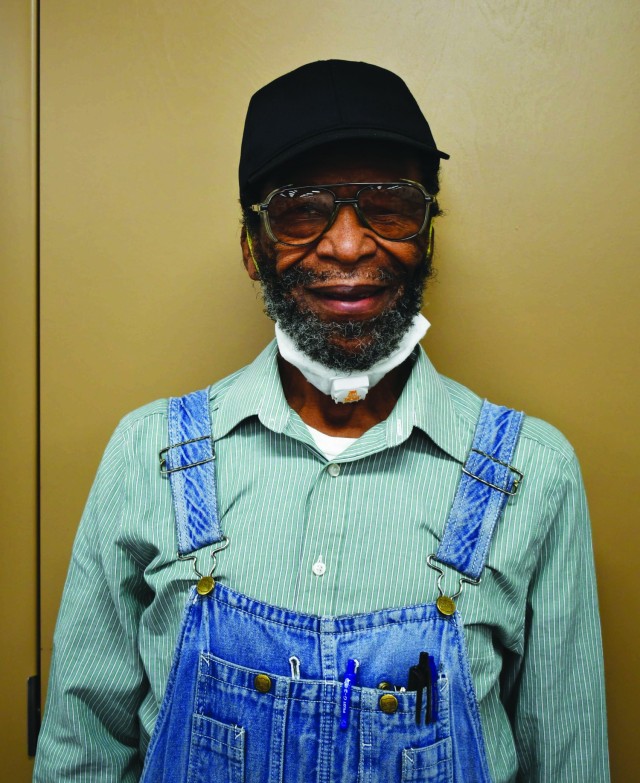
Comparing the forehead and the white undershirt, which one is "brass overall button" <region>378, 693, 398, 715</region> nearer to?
the white undershirt

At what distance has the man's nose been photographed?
3.36ft

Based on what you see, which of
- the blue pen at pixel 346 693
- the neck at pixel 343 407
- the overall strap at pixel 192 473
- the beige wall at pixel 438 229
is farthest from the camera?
the beige wall at pixel 438 229

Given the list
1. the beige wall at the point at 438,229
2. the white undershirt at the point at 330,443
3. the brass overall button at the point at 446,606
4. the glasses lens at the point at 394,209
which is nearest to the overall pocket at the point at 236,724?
the brass overall button at the point at 446,606

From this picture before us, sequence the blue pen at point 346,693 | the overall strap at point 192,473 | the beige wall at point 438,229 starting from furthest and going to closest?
the beige wall at point 438,229
the overall strap at point 192,473
the blue pen at point 346,693

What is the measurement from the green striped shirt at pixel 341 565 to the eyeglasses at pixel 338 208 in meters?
0.22

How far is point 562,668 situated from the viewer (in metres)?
1.03

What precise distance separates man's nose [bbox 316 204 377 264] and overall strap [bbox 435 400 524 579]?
1.07ft

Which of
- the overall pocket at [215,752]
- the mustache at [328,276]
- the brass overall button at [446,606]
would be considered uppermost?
the mustache at [328,276]

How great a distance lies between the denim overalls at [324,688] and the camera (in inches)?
36.3

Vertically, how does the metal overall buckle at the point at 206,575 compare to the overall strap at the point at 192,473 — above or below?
below

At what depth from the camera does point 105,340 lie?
138 cm

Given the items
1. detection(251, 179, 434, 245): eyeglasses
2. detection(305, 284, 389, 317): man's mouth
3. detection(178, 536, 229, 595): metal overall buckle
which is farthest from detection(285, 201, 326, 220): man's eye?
detection(178, 536, 229, 595): metal overall buckle

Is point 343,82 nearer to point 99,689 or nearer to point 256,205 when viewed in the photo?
point 256,205

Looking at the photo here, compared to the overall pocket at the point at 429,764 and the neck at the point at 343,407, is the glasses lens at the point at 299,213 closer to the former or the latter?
the neck at the point at 343,407
